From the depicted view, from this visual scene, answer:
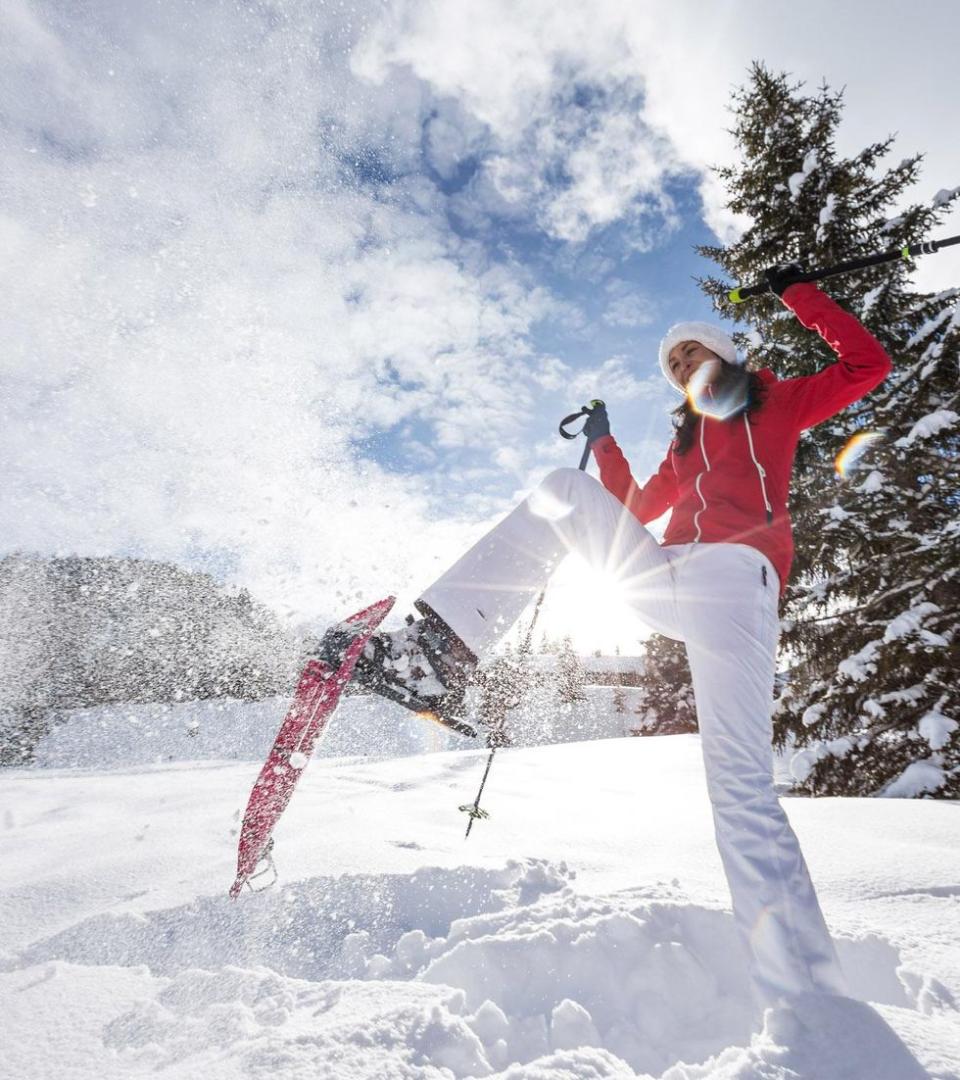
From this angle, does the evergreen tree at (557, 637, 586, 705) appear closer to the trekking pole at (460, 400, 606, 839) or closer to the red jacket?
the trekking pole at (460, 400, 606, 839)

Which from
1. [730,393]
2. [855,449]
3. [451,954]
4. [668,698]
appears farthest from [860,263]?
[668,698]

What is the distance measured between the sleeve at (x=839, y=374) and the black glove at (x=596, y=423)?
34.1 inches

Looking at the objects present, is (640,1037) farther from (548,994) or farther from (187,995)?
(187,995)

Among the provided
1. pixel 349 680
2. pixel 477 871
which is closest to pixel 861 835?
pixel 477 871

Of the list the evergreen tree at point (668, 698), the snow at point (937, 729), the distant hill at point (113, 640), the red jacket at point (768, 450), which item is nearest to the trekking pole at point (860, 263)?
the red jacket at point (768, 450)

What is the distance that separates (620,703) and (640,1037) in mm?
36306

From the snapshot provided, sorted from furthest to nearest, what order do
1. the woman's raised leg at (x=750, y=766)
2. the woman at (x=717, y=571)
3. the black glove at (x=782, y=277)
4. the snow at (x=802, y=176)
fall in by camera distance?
1. the snow at (x=802, y=176)
2. the black glove at (x=782, y=277)
3. the woman at (x=717, y=571)
4. the woman's raised leg at (x=750, y=766)

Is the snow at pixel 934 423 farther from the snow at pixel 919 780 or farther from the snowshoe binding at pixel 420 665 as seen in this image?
the snowshoe binding at pixel 420 665

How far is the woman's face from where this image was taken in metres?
2.69

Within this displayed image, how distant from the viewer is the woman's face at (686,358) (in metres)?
2.69

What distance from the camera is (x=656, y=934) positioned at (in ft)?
6.47

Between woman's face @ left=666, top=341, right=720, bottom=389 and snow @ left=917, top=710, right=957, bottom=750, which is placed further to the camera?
snow @ left=917, top=710, right=957, bottom=750

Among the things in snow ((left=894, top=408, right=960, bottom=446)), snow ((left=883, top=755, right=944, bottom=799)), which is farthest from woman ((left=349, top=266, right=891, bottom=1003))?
snow ((left=883, top=755, right=944, bottom=799))

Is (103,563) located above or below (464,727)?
above
